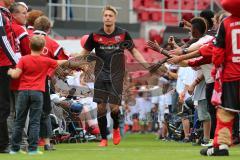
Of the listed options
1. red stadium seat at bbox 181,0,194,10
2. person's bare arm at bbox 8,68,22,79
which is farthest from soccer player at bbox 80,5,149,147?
red stadium seat at bbox 181,0,194,10

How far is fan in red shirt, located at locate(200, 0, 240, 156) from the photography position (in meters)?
11.2

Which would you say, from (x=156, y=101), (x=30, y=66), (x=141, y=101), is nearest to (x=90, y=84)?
(x=30, y=66)

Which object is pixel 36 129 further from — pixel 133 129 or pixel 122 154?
pixel 133 129

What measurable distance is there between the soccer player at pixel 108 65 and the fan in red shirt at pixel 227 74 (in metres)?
4.05

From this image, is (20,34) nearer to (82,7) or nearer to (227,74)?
(227,74)

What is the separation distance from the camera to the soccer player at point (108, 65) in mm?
15211

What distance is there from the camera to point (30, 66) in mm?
12195

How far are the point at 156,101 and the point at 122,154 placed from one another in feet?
40.9

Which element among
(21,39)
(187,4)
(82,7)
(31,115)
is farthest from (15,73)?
Result: (187,4)

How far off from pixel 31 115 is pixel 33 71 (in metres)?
0.57

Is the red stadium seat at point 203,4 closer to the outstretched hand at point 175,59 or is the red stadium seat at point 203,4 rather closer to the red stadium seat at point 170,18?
the red stadium seat at point 170,18

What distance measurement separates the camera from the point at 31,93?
479 inches

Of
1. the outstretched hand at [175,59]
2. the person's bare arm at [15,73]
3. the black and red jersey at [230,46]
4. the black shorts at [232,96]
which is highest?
the black and red jersey at [230,46]

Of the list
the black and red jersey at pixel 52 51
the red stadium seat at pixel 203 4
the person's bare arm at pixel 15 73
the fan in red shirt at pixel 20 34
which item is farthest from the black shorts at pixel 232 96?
the red stadium seat at pixel 203 4
